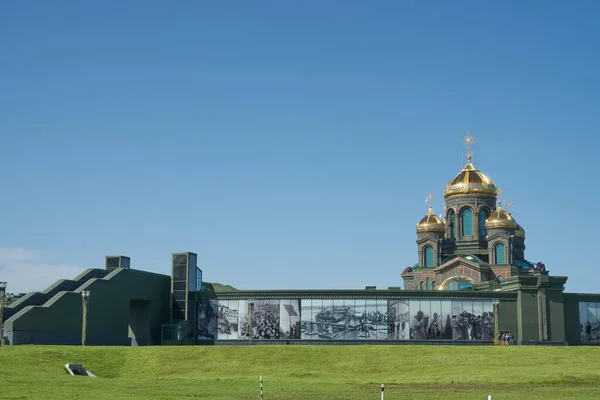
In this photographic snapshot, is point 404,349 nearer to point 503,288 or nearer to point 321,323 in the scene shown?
point 321,323

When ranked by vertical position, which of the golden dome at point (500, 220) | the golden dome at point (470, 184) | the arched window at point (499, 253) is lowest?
the arched window at point (499, 253)

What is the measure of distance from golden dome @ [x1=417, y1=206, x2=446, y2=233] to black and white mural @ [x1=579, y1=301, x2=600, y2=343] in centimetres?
4084

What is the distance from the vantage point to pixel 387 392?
3838 cm

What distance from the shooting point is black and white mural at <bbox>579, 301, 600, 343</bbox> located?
77.6m

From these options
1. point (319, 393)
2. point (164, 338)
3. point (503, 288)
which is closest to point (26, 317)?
point (164, 338)

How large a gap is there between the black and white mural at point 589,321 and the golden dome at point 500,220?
3229 centimetres

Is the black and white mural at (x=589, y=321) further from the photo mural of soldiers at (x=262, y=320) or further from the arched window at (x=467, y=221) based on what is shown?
the arched window at (x=467, y=221)

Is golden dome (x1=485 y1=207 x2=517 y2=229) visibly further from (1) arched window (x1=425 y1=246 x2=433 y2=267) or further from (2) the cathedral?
(1) arched window (x1=425 y1=246 x2=433 y2=267)

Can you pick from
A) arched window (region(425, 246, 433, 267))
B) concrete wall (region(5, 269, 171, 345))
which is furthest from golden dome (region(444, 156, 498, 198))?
concrete wall (region(5, 269, 171, 345))

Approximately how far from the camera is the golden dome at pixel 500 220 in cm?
10969

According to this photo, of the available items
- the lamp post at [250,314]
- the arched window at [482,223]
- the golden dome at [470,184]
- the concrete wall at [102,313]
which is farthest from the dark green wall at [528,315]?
the golden dome at [470,184]

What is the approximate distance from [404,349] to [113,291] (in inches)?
Result: 1122

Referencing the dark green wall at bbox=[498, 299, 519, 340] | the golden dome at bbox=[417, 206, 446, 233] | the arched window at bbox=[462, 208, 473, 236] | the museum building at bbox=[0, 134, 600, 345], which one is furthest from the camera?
the golden dome at bbox=[417, 206, 446, 233]

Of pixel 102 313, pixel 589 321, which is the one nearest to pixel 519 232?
pixel 589 321
